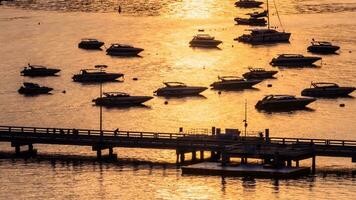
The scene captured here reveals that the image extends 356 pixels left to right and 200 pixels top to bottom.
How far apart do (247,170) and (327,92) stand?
45.5 m

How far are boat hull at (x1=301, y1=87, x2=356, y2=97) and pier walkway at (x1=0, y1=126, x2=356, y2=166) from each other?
106ft

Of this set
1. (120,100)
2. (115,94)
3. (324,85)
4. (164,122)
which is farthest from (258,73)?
(164,122)

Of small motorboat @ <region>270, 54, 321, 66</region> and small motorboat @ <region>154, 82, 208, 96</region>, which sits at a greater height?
small motorboat @ <region>270, 54, 321, 66</region>

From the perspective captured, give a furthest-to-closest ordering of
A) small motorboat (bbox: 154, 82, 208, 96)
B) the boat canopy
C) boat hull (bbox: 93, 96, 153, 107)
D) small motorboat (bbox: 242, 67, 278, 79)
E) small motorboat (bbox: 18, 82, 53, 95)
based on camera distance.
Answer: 1. small motorboat (bbox: 242, 67, 278, 79)
2. small motorboat (bbox: 18, 82, 53, 95)
3. small motorboat (bbox: 154, 82, 208, 96)
4. the boat canopy
5. boat hull (bbox: 93, 96, 153, 107)

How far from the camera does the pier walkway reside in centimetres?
13288

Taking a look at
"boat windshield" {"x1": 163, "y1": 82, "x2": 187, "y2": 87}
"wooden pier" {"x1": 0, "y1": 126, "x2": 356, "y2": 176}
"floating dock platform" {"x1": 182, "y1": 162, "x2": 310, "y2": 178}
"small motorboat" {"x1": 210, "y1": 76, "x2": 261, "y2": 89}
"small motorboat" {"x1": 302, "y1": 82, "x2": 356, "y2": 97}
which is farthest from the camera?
"small motorboat" {"x1": 210, "y1": 76, "x2": 261, "y2": 89}

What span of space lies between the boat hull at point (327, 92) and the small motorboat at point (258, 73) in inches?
420

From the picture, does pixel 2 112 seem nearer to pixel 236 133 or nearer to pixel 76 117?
pixel 76 117

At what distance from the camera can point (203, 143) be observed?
136125 mm

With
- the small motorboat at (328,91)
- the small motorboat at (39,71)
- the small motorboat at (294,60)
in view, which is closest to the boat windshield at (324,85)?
the small motorboat at (328,91)

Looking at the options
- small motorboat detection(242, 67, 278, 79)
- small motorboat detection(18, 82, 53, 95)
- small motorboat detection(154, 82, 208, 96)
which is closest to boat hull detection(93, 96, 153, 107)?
small motorboat detection(154, 82, 208, 96)

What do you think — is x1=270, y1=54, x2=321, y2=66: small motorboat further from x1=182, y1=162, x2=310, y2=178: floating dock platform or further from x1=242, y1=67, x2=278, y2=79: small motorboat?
x1=182, y1=162, x2=310, y2=178: floating dock platform

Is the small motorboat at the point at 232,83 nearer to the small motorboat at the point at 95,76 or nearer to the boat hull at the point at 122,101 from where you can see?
the small motorboat at the point at 95,76

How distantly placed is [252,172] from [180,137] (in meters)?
8.39
